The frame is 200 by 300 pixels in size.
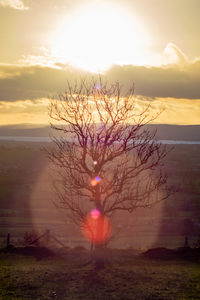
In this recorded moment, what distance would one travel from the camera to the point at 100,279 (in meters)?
12.2

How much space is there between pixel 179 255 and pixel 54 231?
578 inches

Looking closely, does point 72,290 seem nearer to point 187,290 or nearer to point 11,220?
point 187,290

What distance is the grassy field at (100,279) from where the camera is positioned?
1081cm

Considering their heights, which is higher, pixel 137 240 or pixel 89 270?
pixel 89 270

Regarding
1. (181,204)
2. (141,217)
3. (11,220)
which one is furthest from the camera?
(181,204)

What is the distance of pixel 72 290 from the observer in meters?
11.2

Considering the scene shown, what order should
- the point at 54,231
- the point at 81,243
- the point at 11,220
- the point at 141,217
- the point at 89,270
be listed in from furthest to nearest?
1. the point at 141,217
2. the point at 11,220
3. the point at 54,231
4. the point at 81,243
5. the point at 89,270

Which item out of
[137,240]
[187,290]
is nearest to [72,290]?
[187,290]

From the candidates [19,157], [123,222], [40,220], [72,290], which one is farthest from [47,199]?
[19,157]

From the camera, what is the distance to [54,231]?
95.0ft

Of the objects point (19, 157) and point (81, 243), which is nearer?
point (81, 243)

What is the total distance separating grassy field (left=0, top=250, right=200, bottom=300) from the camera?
35.5ft

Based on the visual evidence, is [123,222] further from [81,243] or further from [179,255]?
[179,255]

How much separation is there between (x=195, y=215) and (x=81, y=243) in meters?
16.7
